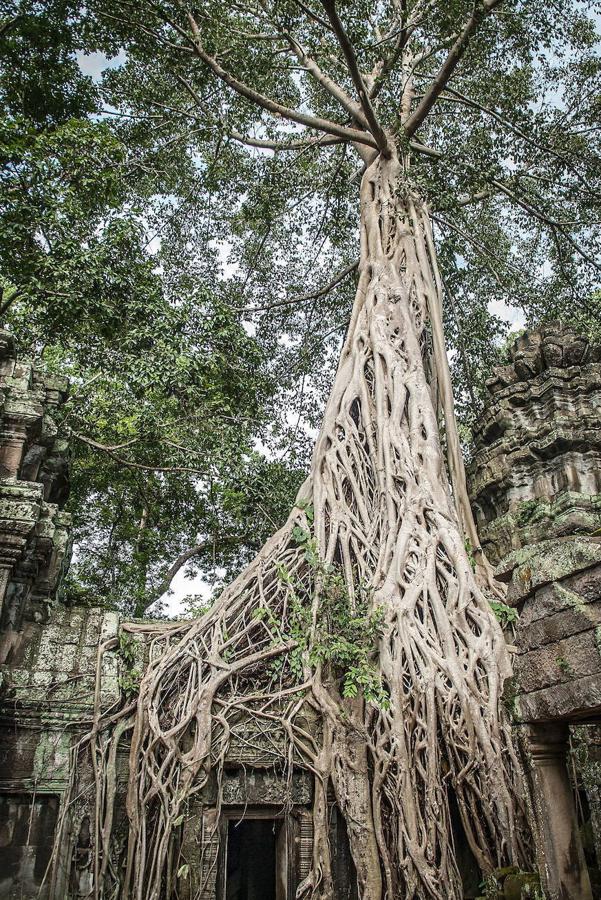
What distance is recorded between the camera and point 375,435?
5.74 meters

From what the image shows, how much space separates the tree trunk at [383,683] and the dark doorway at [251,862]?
423cm

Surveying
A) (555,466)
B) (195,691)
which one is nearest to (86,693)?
(195,691)

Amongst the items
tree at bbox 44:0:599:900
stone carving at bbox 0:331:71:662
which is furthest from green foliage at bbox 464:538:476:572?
stone carving at bbox 0:331:71:662

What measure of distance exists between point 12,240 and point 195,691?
374cm

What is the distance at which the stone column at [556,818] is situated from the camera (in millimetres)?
2641

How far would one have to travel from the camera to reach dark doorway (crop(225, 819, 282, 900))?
802 cm

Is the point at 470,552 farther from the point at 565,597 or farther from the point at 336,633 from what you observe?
→ the point at 565,597

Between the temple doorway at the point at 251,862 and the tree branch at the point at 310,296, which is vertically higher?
the tree branch at the point at 310,296

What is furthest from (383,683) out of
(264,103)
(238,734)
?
(264,103)

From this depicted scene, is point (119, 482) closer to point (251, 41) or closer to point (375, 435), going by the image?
point (375, 435)

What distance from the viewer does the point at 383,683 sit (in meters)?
4.39

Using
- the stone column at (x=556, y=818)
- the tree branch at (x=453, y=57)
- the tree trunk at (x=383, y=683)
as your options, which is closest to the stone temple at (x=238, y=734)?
the stone column at (x=556, y=818)

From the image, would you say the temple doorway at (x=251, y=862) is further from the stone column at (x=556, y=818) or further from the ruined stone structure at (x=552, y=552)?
the stone column at (x=556, y=818)

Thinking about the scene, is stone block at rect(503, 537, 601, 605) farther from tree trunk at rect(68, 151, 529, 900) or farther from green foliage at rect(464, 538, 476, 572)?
green foliage at rect(464, 538, 476, 572)
